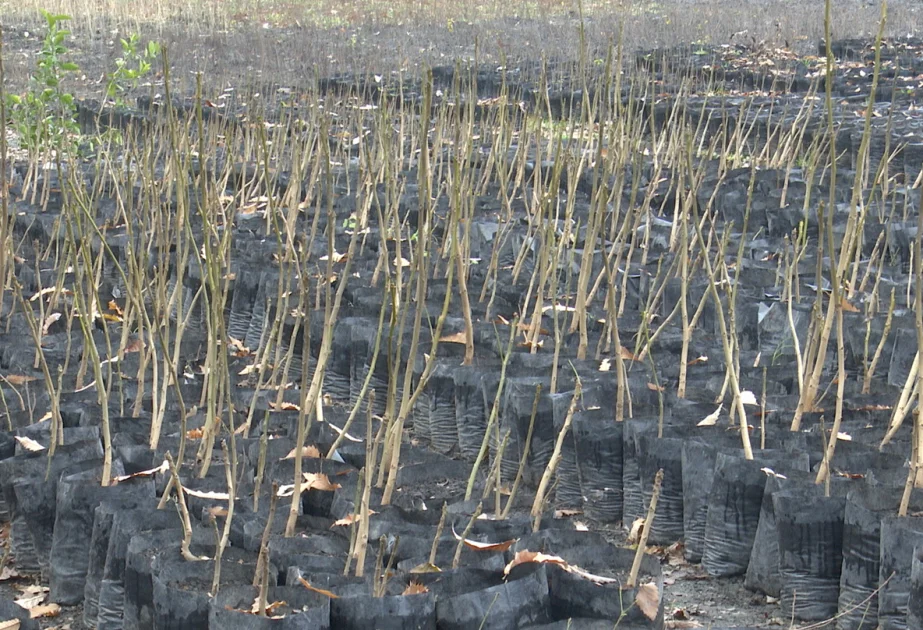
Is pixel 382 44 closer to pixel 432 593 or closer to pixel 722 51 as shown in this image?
pixel 722 51

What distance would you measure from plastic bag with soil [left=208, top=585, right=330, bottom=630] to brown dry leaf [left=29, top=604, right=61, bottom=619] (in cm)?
59

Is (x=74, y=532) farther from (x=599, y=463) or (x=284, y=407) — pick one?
(x=599, y=463)

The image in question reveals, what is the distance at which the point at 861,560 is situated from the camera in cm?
233

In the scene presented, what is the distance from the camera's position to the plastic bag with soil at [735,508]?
Result: 2588 millimetres

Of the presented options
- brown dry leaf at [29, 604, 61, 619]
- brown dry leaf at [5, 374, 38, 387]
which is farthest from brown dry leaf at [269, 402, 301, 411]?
brown dry leaf at [29, 604, 61, 619]

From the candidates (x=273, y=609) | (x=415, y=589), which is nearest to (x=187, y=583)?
(x=273, y=609)

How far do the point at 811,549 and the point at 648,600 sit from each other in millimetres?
498

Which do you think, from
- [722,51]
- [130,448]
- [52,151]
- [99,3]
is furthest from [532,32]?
[130,448]

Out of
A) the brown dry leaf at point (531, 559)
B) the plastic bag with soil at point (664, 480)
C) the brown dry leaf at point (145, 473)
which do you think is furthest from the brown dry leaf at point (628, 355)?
the brown dry leaf at point (145, 473)

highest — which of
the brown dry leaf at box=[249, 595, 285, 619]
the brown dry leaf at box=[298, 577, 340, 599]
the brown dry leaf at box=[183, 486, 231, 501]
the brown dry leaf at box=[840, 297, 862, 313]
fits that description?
the brown dry leaf at box=[840, 297, 862, 313]

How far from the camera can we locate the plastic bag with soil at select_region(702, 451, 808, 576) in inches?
102

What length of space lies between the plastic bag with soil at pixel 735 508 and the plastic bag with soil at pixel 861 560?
9.4 inches

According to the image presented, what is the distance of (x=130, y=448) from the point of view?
2748 millimetres

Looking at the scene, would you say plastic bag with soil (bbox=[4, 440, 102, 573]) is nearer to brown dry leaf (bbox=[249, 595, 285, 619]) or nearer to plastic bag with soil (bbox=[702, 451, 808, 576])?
brown dry leaf (bbox=[249, 595, 285, 619])
